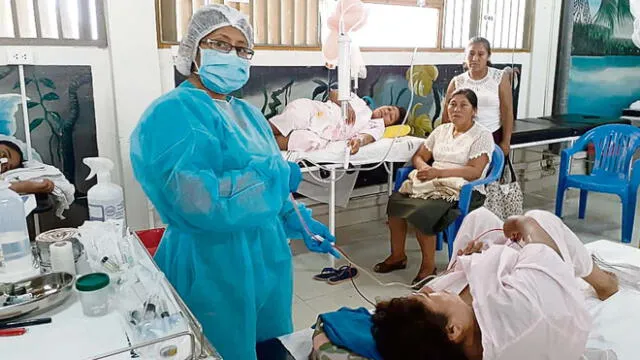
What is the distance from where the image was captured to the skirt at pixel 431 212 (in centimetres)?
298

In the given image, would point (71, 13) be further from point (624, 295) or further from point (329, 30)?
point (624, 295)

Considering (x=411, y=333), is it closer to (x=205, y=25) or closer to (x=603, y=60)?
(x=205, y=25)

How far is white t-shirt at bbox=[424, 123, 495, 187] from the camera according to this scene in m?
3.16

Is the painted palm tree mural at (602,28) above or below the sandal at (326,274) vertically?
above

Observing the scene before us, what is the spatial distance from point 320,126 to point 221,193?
74.3 inches

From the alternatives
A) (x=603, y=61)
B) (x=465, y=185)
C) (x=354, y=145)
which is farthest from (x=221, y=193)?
(x=603, y=61)

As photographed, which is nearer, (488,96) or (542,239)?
(542,239)

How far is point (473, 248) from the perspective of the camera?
1677 millimetres

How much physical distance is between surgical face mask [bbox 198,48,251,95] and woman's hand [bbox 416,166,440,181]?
5.92 feet

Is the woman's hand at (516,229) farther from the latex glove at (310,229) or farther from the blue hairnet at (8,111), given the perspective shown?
the blue hairnet at (8,111)

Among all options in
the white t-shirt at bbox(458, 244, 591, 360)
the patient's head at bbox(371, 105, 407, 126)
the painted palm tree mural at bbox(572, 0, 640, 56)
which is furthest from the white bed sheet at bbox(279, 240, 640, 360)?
the painted palm tree mural at bbox(572, 0, 640, 56)

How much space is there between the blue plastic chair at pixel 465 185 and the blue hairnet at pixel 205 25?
1731 mm

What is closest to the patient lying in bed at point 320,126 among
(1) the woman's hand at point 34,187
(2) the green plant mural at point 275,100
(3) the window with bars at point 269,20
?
(2) the green plant mural at point 275,100

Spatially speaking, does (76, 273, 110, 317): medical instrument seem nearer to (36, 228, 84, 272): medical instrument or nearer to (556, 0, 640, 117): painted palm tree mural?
(36, 228, 84, 272): medical instrument
